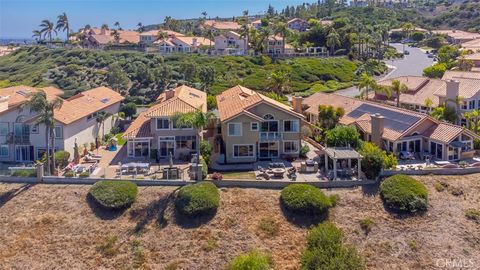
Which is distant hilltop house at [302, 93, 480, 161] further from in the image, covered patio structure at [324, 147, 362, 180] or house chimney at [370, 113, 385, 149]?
covered patio structure at [324, 147, 362, 180]

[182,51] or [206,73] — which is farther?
[182,51]

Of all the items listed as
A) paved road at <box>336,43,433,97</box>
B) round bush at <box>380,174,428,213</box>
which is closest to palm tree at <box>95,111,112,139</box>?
round bush at <box>380,174,428,213</box>

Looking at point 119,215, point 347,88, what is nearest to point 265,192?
point 119,215

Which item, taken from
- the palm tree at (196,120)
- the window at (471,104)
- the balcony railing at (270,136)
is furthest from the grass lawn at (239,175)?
the window at (471,104)

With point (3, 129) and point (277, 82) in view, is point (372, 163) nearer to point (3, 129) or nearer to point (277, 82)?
point (277, 82)

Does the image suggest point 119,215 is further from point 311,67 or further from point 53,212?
point 311,67
